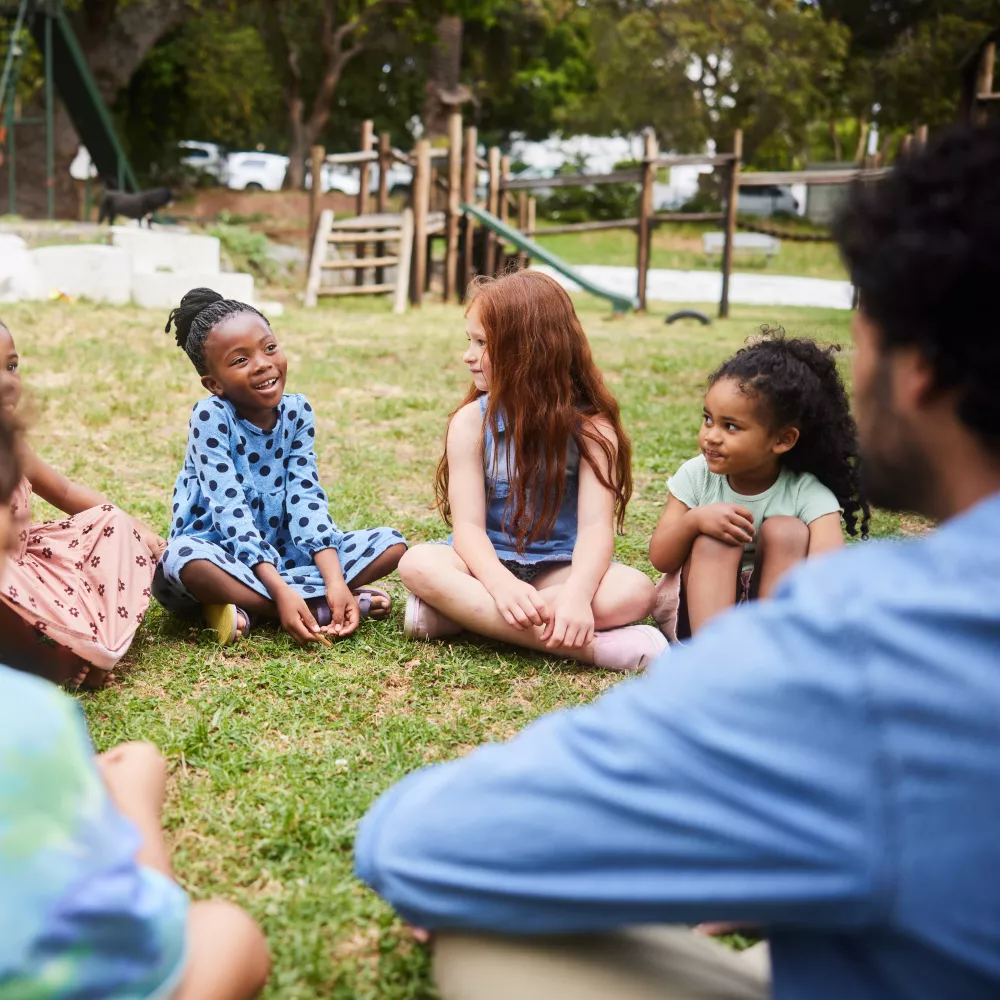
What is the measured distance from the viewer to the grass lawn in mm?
2123

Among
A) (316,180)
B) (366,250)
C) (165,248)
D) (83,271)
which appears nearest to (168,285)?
(83,271)

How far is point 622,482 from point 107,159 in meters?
14.6

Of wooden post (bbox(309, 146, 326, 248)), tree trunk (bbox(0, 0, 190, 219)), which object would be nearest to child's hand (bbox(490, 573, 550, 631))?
wooden post (bbox(309, 146, 326, 248))

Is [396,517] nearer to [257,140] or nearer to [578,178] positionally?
[578,178]

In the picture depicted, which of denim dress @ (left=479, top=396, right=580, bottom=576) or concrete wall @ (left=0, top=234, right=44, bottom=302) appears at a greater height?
concrete wall @ (left=0, top=234, right=44, bottom=302)

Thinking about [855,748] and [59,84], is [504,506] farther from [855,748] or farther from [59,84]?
[59,84]

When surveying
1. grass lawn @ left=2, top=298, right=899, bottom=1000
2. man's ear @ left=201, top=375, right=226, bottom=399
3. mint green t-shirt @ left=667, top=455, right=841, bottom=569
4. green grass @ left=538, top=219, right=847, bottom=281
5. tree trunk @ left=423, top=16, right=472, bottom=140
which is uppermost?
tree trunk @ left=423, top=16, right=472, bottom=140

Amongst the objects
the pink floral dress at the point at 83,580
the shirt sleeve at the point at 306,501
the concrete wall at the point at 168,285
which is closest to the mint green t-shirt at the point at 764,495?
the shirt sleeve at the point at 306,501

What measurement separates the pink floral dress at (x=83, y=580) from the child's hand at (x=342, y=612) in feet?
1.75

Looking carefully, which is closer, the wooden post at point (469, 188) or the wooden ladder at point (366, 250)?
the wooden ladder at point (366, 250)

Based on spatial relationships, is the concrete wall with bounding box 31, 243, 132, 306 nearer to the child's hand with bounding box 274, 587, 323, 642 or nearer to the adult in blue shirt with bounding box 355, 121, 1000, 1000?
the child's hand with bounding box 274, 587, 323, 642

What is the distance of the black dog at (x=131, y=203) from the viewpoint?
14.3 m

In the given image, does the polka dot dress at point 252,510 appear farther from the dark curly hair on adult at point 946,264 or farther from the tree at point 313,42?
the tree at point 313,42

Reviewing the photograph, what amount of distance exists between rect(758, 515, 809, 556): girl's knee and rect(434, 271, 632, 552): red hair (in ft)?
1.61
